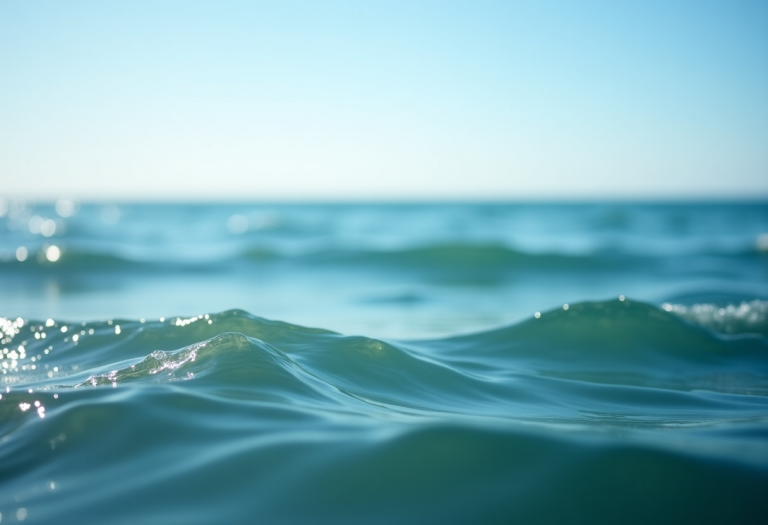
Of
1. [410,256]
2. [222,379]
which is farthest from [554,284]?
[222,379]

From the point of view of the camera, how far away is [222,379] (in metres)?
2.73

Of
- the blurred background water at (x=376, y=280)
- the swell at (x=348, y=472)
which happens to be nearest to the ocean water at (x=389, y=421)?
the swell at (x=348, y=472)

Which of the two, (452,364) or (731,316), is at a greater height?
(731,316)

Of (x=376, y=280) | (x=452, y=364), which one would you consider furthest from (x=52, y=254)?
(x=452, y=364)

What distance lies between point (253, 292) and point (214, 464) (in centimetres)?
977

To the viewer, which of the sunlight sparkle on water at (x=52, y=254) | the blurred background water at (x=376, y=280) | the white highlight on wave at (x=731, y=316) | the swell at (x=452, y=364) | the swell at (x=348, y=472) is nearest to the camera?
the swell at (x=348, y=472)

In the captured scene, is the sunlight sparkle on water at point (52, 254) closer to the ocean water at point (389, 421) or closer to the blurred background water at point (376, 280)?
the blurred background water at point (376, 280)

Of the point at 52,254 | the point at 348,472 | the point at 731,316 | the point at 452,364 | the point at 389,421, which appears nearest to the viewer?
→ the point at 348,472

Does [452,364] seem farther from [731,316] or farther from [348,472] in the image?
[731,316]

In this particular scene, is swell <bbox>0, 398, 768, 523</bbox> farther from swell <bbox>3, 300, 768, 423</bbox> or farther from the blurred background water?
the blurred background water

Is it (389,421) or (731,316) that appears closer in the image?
(389,421)

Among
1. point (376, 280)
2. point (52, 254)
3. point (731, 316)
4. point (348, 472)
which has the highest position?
point (52, 254)

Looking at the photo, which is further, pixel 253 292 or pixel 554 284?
pixel 554 284

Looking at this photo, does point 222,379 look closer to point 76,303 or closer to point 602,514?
point 602,514
